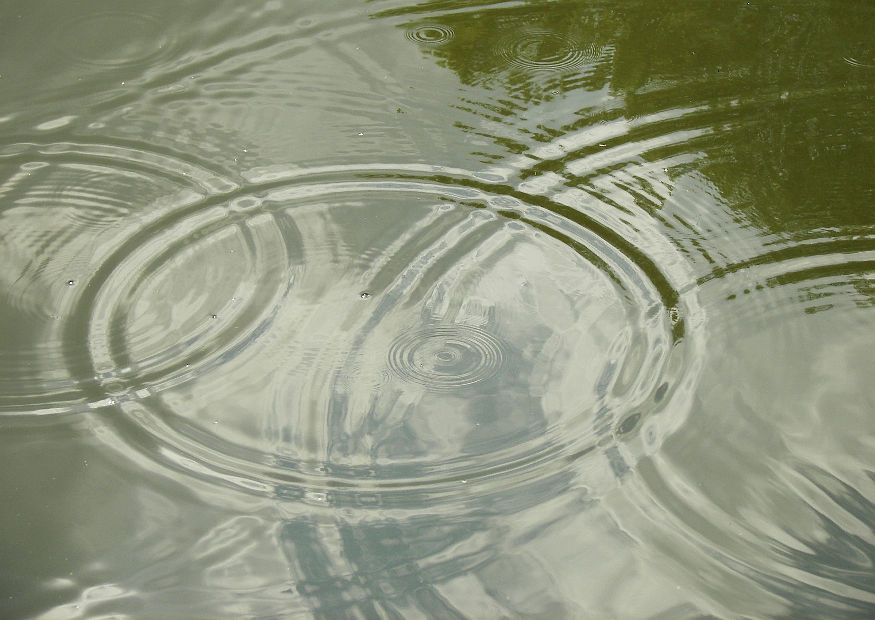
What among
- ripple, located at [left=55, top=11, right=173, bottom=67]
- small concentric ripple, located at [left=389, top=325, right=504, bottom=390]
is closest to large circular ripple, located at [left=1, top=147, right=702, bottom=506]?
small concentric ripple, located at [left=389, top=325, right=504, bottom=390]

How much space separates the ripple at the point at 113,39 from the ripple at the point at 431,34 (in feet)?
1.56

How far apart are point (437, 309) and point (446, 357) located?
94 mm

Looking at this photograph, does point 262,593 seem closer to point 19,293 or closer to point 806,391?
point 19,293

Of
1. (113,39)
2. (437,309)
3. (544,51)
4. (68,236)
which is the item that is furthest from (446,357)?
(113,39)

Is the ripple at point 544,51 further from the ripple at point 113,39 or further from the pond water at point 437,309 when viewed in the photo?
the ripple at point 113,39

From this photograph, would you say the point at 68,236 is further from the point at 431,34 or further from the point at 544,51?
the point at 544,51

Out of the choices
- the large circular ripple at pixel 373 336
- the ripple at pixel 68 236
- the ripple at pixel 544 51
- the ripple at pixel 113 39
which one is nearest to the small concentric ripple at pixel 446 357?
the large circular ripple at pixel 373 336

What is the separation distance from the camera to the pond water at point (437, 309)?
1.10 m

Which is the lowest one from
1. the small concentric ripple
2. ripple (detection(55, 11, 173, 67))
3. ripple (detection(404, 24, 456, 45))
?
the small concentric ripple

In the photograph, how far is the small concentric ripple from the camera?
1.29m

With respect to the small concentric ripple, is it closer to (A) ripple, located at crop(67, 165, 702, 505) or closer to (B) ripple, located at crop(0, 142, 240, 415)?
(A) ripple, located at crop(67, 165, 702, 505)

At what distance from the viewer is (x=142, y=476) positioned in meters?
1.18

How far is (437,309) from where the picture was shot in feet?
4.53

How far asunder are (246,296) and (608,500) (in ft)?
2.02
